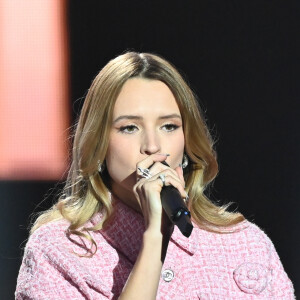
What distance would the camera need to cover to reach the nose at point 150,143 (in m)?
2.10

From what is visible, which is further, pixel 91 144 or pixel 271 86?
pixel 271 86

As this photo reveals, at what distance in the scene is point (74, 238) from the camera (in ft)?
7.13

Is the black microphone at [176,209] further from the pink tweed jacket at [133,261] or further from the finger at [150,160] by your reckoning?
the pink tweed jacket at [133,261]

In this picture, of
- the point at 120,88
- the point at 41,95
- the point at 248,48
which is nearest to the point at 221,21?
the point at 248,48

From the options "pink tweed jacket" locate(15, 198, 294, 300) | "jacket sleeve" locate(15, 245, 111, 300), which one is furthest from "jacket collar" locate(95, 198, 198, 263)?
"jacket sleeve" locate(15, 245, 111, 300)

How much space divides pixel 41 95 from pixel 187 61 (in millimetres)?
505

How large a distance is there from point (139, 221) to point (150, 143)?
0.75 feet

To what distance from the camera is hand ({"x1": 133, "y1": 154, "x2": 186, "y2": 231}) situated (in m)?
1.97

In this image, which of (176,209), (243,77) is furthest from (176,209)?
(243,77)

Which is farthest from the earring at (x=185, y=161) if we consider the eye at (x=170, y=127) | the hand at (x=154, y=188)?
the hand at (x=154, y=188)

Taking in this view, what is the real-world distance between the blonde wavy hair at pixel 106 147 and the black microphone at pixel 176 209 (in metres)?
0.30

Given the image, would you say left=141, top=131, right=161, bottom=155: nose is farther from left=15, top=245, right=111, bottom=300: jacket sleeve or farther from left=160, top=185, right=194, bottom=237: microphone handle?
left=15, top=245, right=111, bottom=300: jacket sleeve

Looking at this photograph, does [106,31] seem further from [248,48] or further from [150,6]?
[248,48]

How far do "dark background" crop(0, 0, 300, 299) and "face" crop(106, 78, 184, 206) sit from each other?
104 centimetres
